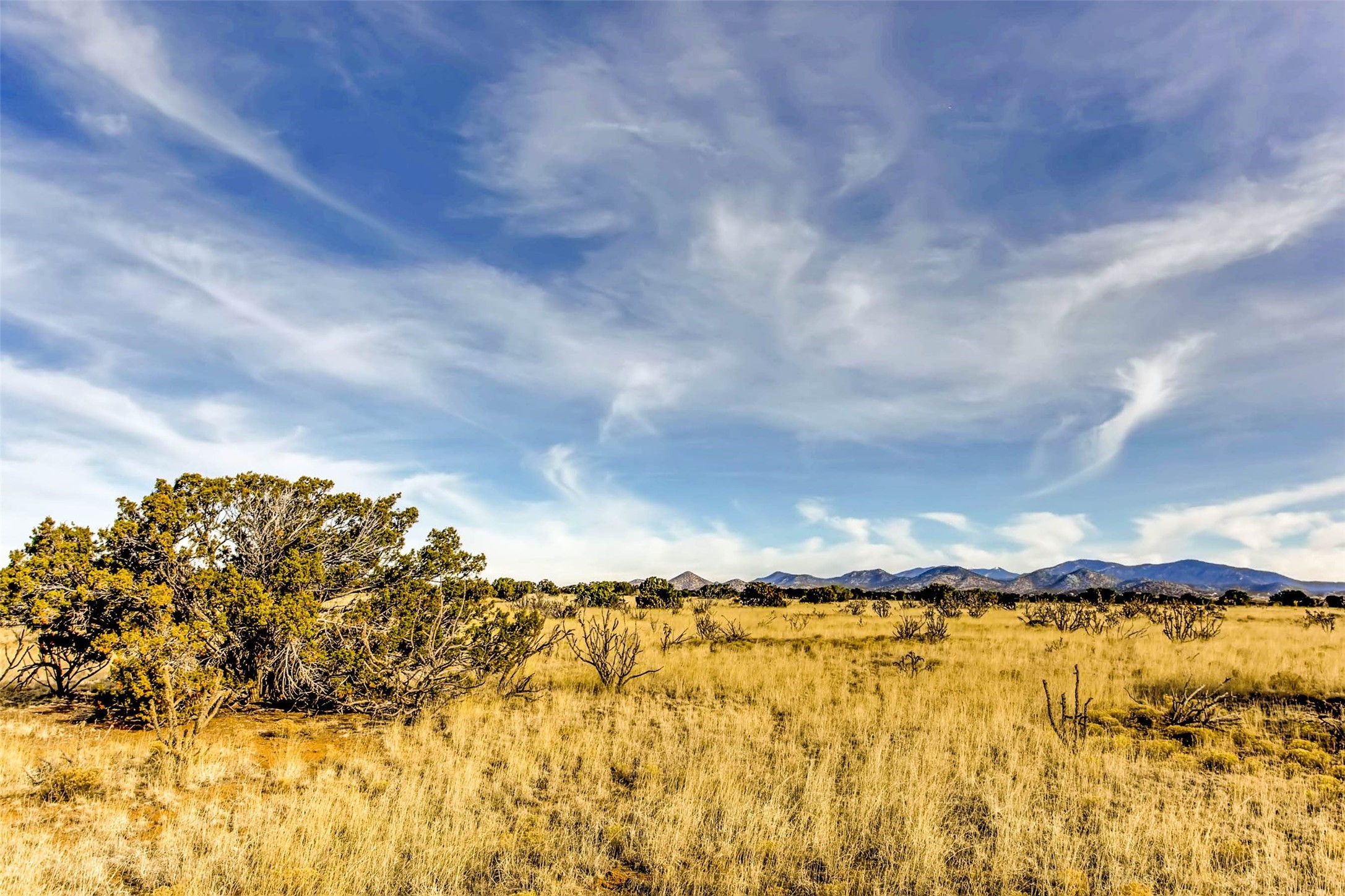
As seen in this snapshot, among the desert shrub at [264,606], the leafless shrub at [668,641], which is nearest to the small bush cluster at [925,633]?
the leafless shrub at [668,641]

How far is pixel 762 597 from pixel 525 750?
37485 mm

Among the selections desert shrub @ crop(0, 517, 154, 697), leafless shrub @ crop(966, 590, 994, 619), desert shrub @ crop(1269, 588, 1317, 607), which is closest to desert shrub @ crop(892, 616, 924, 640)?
leafless shrub @ crop(966, 590, 994, 619)

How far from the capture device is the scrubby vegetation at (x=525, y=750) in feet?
19.8

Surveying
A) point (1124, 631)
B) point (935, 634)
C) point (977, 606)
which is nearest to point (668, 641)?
point (935, 634)

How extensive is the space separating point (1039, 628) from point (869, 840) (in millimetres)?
24040

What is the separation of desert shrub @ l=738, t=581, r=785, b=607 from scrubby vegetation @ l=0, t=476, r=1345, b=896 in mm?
26804

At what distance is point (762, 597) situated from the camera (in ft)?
150

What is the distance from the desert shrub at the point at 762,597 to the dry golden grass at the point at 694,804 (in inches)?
1211

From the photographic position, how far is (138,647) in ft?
31.9

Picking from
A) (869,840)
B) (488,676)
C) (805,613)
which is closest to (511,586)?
(805,613)

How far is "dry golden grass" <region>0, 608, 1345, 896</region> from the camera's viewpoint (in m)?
5.82

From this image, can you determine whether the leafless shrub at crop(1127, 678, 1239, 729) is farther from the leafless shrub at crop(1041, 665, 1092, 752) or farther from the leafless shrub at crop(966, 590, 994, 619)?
the leafless shrub at crop(966, 590, 994, 619)

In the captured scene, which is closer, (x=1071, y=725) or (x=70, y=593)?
A: (x=70, y=593)

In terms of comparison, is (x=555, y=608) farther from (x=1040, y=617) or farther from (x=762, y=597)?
(x=1040, y=617)
